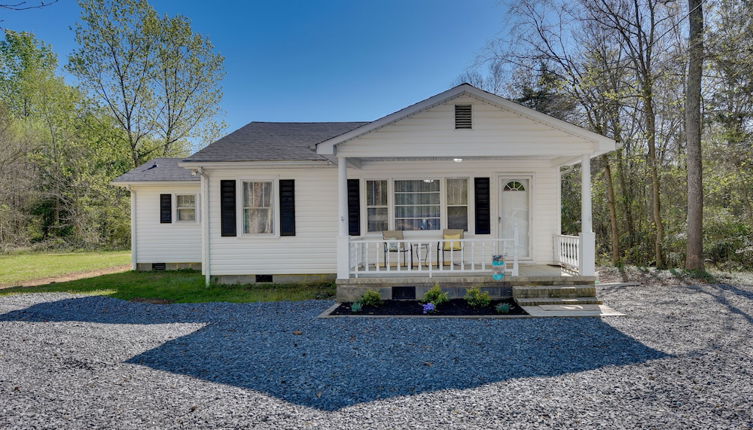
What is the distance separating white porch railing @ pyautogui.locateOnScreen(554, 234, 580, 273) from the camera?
812cm

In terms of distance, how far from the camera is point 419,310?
23.3 ft

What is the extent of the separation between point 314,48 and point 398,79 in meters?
4.46

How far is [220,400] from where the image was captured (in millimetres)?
3553

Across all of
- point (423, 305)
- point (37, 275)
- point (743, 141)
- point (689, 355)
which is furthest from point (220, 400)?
point (743, 141)

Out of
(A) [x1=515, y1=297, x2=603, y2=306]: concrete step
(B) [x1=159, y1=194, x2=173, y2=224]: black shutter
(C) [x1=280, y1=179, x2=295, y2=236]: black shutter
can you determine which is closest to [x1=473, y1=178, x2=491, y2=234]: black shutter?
(A) [x1=515, y1=297, x2=603, y2=306]: concrete step

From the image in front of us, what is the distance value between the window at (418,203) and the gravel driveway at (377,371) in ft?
11.7

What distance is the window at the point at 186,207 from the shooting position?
12.6 metres

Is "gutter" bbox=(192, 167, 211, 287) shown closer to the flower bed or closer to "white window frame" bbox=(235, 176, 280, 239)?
"white window frame" bbox=(235, 176, 280, 239)

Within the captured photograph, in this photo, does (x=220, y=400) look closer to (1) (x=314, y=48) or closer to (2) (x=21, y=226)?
(1) (x=314, y=48)

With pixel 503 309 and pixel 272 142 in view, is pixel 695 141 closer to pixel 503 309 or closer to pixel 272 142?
pixel 503 309

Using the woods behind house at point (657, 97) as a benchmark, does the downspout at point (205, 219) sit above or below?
below

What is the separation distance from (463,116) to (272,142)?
5552mm

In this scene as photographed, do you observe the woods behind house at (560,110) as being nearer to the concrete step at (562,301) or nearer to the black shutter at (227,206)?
the concrete step at (562,301)

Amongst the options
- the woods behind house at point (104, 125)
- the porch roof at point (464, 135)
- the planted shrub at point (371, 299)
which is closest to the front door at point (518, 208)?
the porch roof at point (464, 135)
